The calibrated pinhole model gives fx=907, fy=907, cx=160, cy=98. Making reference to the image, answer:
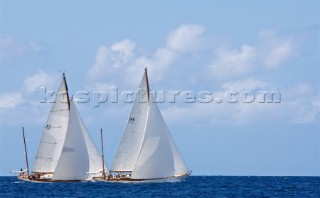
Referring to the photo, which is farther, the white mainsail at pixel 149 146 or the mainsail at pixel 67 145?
the mainsail at pixel 67 145

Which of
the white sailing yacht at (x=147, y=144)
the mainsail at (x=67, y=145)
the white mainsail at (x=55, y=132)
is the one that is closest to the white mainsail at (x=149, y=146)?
the white sailing yacht at (x=147, y=144)

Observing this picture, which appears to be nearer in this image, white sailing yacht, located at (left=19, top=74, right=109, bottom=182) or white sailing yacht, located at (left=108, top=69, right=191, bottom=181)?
white sailing yacht, located at (left=108, top=69, right=191, bottom=181)

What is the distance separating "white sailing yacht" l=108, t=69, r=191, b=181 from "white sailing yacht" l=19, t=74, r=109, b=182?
7022 mm

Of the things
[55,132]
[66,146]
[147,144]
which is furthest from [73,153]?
[147,144]

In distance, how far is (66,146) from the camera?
4240 inches

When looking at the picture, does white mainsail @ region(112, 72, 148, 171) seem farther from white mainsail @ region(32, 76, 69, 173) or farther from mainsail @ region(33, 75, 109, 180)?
white mainsail @ region(32, 76, 69, 173)

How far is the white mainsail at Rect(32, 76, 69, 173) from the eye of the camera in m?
109

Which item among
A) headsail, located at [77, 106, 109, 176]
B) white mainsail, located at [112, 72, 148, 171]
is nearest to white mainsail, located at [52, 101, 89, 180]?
headsail, located at [77, 106, 109, 176]

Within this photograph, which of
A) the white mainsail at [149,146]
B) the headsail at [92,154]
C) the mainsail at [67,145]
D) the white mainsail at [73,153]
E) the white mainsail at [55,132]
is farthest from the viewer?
the headsail at [92,154]

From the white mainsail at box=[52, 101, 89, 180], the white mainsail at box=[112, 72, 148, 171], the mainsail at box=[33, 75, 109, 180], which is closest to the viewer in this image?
the white mainsail at box=[112, 72, 148, 171]

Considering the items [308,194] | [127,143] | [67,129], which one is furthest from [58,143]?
[308,194]

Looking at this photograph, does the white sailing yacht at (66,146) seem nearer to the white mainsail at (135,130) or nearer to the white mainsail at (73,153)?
the white mainsail at (73,153)

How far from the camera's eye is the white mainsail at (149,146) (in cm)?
10081

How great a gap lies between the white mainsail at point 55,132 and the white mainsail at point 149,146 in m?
10.1
